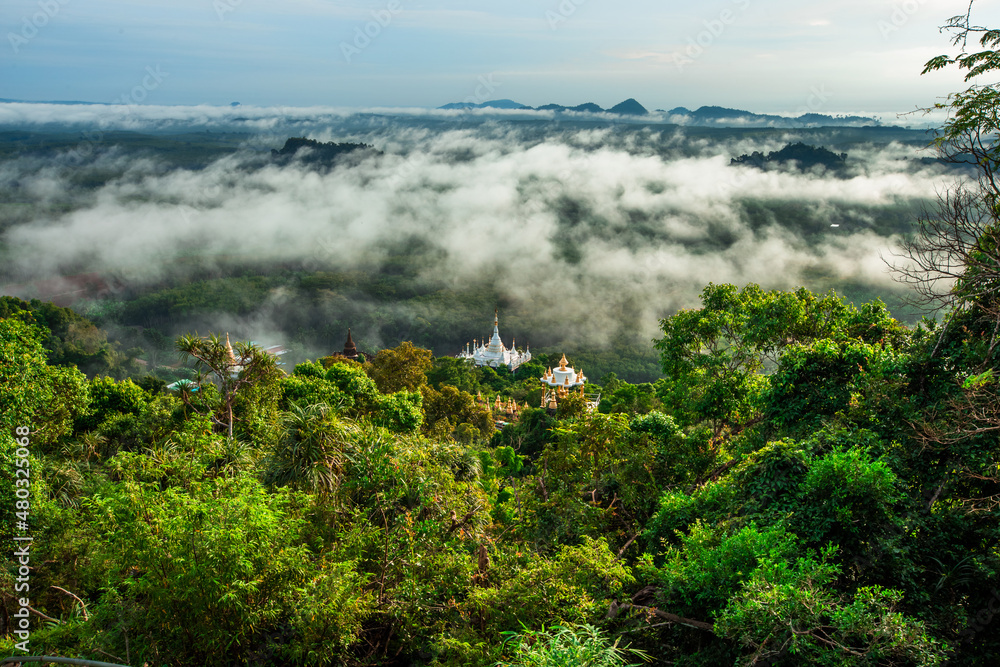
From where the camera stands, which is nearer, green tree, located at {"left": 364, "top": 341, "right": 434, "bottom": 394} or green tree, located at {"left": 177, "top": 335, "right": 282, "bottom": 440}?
green tree, located at {"left": 177, "top": 335, "right": 282, "bottom": 440}

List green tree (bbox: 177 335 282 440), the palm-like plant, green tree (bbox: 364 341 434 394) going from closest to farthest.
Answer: the palm-like plant, green tree (bbox: 177 335 282 440), green tree (bbox: 364 341 434 394)

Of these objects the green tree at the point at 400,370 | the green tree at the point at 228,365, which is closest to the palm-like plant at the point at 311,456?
the green tree at the point at 228,365

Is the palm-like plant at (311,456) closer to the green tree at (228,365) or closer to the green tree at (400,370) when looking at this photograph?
the green tree at (228,365)

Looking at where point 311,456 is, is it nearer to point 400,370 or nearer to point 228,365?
point 228,365

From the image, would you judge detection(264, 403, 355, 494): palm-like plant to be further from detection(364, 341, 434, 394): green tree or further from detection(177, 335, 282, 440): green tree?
detection(364, 341, 434, 394): green tree

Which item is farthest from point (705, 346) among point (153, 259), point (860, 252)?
point (153, 259)

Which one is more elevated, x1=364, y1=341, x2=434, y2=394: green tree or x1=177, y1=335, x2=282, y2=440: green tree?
x1=177, y1=335, x2=282, y2=440: green tree

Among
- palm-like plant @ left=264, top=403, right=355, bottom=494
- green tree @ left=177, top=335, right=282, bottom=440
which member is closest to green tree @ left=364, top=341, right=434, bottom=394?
green tree @ left=177, top=335, right=282, bottom=440

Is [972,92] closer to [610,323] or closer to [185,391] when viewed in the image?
[185,391]

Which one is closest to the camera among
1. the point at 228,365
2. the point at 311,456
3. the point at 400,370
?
the point at 311,456

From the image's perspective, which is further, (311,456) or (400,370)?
(400,370)

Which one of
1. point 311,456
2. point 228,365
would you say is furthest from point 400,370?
point 311,456
